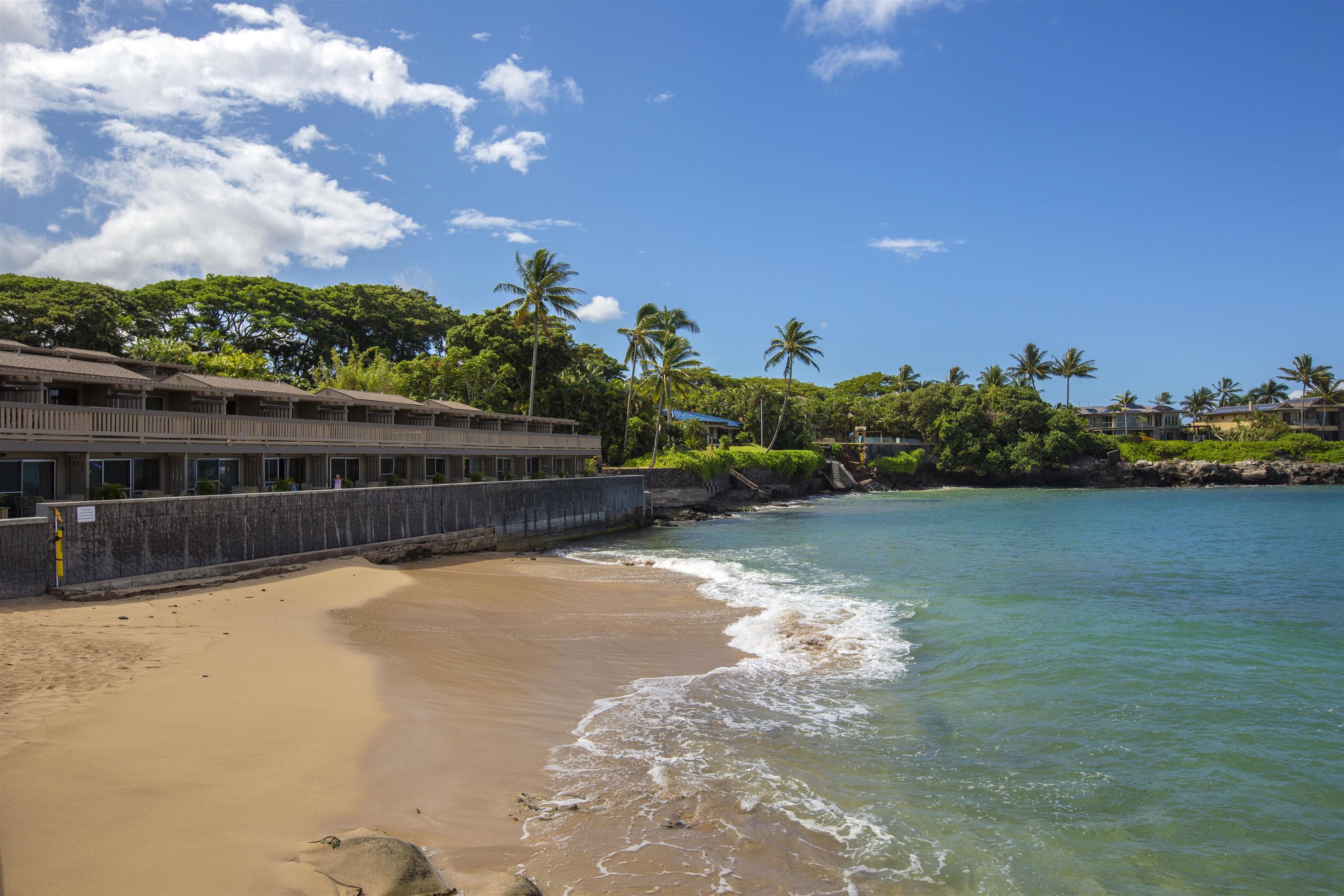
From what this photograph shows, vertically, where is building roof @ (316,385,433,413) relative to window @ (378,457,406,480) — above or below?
above

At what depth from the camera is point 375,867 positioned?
198 inches

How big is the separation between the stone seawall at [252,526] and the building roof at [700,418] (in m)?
31.1

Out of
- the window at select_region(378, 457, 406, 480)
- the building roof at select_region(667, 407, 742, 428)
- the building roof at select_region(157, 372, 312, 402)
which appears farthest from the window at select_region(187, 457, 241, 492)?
the building roof at select_region(667, 407, 742, 428)

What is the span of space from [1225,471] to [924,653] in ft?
295

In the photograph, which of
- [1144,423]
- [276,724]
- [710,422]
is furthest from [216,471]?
[1144,423]

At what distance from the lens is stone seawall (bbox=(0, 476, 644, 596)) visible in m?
14.7

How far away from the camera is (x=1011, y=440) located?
275 feet

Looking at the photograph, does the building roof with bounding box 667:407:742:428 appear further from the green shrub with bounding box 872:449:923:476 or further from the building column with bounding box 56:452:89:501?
the building column with bounding box 56:452:89:501

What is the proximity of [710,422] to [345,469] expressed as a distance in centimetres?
4514

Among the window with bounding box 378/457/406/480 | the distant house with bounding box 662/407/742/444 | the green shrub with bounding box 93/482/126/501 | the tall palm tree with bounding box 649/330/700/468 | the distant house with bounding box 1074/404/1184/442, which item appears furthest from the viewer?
the distant house with bounding box 1074/404/1184/442

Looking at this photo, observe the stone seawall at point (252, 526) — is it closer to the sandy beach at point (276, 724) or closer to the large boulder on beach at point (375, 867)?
the sandy beach at point (276, 724)

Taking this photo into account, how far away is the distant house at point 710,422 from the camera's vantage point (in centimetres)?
6344

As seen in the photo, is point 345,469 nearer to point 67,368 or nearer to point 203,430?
point 203,430

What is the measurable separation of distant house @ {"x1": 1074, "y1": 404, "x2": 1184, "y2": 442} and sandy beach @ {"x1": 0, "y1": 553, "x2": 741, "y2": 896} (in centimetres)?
12181
